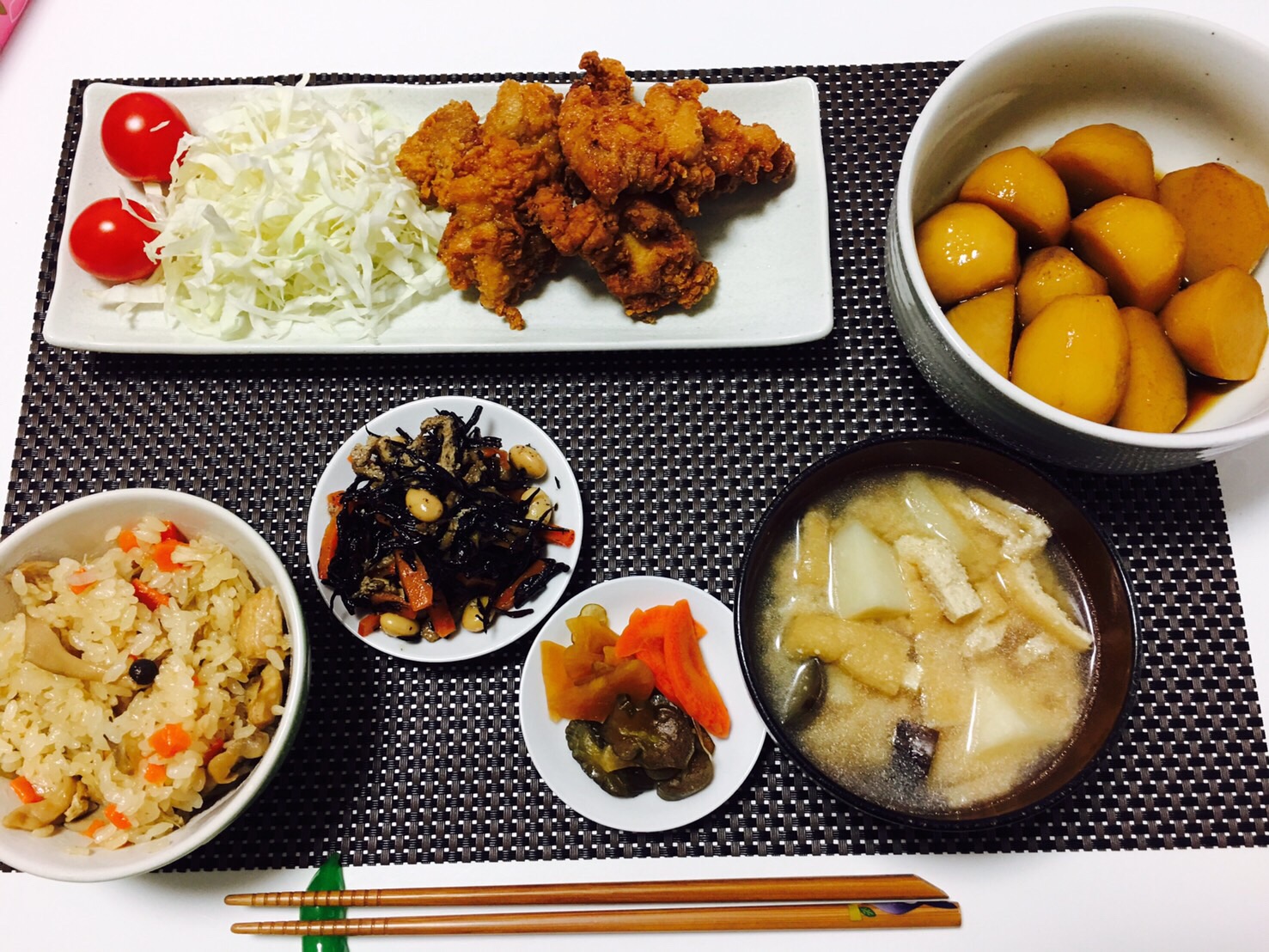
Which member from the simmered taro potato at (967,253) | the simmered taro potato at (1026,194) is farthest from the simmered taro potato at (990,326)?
the simmered taro potato at (1026,194)

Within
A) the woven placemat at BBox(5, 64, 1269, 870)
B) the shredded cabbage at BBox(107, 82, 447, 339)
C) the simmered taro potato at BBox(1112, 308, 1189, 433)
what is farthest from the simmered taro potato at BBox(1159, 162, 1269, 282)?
the shredded cabbage at BBox(107, 82, 447, 339)

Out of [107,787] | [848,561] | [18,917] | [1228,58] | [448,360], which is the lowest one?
[18,917]

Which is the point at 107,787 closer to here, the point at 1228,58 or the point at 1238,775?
the point at 1238,775

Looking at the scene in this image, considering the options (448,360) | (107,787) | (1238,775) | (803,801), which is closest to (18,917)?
(107,787)

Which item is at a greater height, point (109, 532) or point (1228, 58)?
point (1228, 58)

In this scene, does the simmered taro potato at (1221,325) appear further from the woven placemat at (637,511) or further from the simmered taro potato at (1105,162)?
the woven placemat at (637,511)
